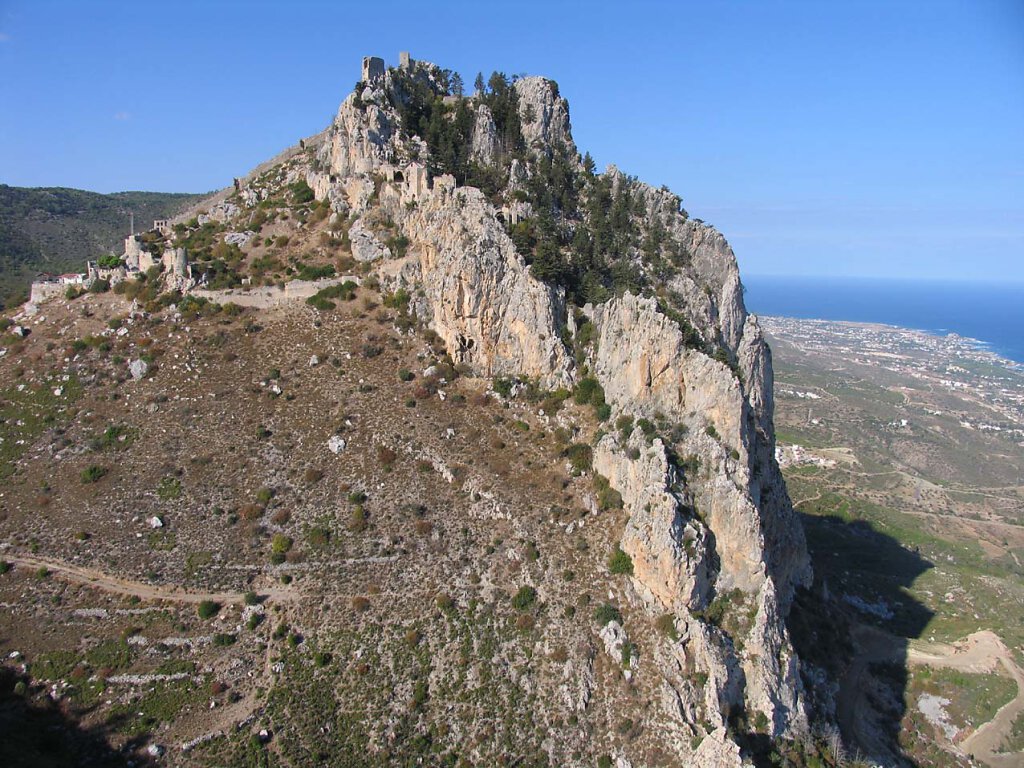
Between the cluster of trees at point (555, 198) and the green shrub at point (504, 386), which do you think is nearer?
the green shrub at point (504, 386)

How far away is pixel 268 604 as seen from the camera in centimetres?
4212

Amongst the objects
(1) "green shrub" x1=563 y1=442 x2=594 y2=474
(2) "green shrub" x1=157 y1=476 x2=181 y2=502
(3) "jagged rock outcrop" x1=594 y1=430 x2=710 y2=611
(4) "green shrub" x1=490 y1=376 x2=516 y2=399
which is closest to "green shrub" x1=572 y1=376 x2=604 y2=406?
(1) "green shrub" x1=563 y1=442 x2=594 y2=474

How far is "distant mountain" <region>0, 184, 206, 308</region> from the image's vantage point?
126562mm

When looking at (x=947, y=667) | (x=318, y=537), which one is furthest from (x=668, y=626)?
(x=947, y=667)

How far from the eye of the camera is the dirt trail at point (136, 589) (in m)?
42.3

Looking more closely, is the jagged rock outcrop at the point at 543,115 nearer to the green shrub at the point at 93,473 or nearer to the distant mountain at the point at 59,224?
the green shrub at the point at 93,473

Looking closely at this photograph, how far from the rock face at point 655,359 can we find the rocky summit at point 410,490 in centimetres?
25

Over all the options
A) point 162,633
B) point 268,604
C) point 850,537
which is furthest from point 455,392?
point 850,537

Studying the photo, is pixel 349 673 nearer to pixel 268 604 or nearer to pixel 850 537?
pixel 268 604

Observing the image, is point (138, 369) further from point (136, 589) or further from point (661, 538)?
point (661, 538)

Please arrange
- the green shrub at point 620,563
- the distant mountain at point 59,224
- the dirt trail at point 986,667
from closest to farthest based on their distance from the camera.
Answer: the green shrub at point 620,563 → the dirt trail at point 986,667 → the distant mountain at point 59,224

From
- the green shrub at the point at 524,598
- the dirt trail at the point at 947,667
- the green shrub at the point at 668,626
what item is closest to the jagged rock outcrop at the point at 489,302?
the green shrub at the point at 524,598

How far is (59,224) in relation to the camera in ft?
489

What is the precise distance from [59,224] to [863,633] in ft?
577
